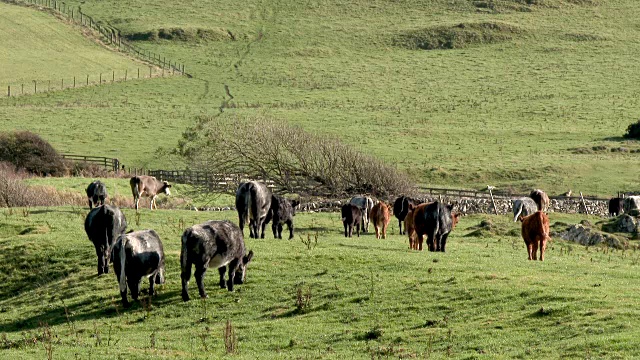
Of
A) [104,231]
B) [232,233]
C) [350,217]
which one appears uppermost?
[232,233]

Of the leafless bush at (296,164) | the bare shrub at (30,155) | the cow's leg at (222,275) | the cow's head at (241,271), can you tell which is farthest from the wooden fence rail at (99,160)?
the cow's leg at (222,275)

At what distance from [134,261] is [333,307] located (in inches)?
171

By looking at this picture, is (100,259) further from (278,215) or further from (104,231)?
(278,215)

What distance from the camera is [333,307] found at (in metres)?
22.4

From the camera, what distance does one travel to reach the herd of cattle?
23297mm

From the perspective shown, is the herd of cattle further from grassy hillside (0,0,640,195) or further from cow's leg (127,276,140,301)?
grassy hillside (0,0,640,195)

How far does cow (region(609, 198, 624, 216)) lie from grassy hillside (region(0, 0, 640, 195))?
10353 mm

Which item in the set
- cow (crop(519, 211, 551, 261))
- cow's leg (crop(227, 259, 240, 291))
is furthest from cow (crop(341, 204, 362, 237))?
cow's leg (crop(227, 259, 240, 291))

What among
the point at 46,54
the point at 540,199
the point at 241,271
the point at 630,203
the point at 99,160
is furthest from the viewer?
the point at 46,54

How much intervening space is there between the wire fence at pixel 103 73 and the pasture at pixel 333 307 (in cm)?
7395

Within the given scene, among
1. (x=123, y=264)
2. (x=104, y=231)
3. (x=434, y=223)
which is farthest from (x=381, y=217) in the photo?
(x=123, y=264)

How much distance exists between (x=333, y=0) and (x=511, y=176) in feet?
281

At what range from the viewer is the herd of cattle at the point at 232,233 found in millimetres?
23297

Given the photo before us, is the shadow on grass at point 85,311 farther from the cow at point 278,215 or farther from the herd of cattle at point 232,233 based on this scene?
the cow at point 278,215
